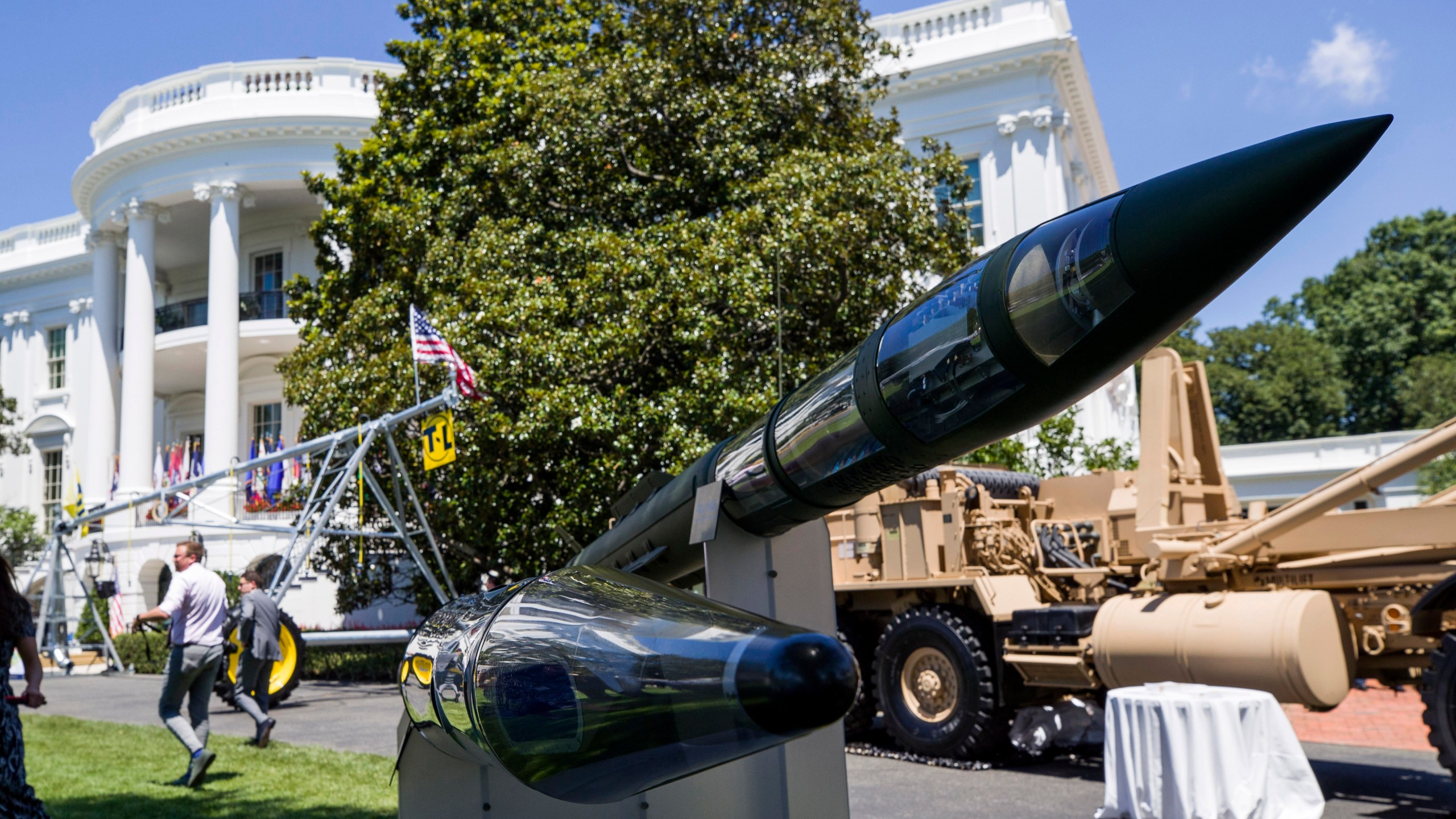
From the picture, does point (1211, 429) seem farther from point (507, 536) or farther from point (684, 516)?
point (507, 536)

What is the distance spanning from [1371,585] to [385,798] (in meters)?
6.33

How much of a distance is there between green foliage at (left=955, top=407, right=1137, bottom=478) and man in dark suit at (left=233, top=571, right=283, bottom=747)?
952cm

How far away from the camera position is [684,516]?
3510 millimetres

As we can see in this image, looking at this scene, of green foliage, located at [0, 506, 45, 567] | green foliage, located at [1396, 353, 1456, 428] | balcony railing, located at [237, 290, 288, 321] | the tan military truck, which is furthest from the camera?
green foliage, located at [1396, 353, 1456, 428]

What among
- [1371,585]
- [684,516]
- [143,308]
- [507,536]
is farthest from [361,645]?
[684,516]

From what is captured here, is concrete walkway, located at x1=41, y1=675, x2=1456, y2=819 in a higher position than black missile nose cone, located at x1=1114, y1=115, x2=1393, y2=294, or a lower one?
lower

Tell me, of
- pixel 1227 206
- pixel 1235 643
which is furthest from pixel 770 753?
pixel 1235 643

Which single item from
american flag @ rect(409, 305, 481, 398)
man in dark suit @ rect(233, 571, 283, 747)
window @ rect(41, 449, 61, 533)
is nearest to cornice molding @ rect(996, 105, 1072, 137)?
american flag @ rect(409, 305, 481, 398)

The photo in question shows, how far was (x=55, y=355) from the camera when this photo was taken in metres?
35.1

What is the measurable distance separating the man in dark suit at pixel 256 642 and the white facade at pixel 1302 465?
85.7 feet

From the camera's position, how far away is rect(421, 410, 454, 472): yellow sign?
13.4m

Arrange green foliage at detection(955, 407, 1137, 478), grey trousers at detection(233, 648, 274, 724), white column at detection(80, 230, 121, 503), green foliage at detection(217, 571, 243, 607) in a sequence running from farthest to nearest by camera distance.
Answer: white column at detection(80, 230, 121, 503), green foliage at detection(217, 571, 243, 607), green foliage at detection(955, 407, 1137, 478), grey trousers at detection(233, 648, 274, 724)

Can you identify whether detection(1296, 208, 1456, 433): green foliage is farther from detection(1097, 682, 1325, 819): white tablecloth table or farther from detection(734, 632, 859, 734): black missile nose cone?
detection(734, 632, 859, 734): black missile nose cone

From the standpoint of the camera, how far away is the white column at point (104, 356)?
2819 centimetres
